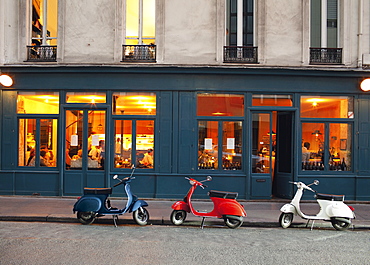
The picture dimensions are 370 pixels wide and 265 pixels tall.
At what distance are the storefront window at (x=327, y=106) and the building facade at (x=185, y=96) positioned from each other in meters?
0.03

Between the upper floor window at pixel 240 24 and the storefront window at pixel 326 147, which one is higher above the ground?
the upper floor window at pixel 240 24

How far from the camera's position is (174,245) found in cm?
647

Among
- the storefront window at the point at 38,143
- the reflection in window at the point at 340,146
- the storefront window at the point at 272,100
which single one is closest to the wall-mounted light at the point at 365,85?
the reflection in window at the point at 340,146

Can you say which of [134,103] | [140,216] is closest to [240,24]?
[134,103]

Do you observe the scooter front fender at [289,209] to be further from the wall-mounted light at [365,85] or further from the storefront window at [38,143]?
the storefront window at [38,143]

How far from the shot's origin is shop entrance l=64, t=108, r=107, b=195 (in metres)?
11.4

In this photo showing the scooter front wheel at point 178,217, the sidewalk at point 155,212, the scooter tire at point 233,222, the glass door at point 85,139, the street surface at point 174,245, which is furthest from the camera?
the glass door at point 85,139

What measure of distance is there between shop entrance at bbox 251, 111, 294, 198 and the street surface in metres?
3.29


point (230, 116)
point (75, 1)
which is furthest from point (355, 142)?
point (75, 1)

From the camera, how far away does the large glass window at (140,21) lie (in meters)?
11.5

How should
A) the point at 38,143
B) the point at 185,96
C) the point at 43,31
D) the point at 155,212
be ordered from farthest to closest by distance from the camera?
the point at 43,31 → the point at 38,143 → the point at 185,96 → the point at 155,212

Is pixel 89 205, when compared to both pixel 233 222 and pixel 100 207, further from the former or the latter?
pixel 233 222

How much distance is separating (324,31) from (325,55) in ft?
2.57

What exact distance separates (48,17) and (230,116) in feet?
22.4
